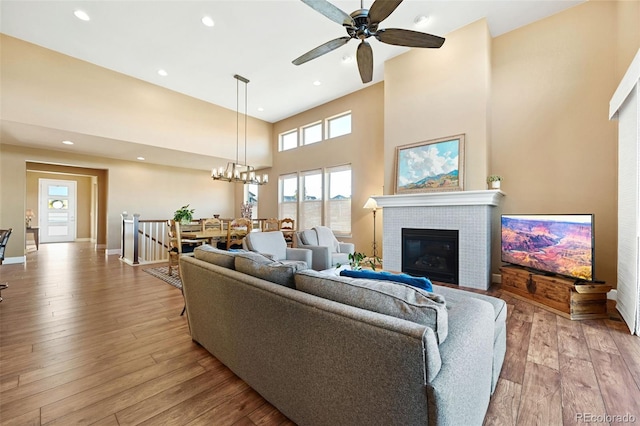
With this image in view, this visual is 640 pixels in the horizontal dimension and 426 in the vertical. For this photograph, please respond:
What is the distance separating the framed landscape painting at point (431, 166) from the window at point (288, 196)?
11.8 feet

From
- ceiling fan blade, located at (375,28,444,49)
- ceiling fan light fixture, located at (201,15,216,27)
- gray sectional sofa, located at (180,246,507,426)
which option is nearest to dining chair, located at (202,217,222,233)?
ceiling fan light fixture, located at (201,15,216,27)

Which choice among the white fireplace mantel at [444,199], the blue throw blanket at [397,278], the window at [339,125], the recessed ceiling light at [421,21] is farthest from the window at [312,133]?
the blue throw blanket at [397,278]

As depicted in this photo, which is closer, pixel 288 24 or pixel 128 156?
pixel 288 24

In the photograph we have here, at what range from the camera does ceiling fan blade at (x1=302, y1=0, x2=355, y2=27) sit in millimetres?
2174

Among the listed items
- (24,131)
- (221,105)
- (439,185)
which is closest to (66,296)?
(24,131)

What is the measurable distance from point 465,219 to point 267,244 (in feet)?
9.96

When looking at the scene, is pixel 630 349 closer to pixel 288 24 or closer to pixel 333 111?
pixel 288 24

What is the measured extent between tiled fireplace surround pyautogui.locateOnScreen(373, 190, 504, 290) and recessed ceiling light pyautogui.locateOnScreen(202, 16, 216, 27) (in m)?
3.91

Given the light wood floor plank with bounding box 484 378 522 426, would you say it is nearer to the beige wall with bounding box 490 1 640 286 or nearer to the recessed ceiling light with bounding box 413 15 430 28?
the beige wall with bounding box 490 1 640 286

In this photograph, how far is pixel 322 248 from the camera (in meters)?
4.41

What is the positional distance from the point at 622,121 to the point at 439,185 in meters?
2.01

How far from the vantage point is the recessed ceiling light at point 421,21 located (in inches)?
146

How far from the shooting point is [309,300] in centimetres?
122

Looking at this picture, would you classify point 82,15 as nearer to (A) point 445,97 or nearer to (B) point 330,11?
(B) point 330,11
